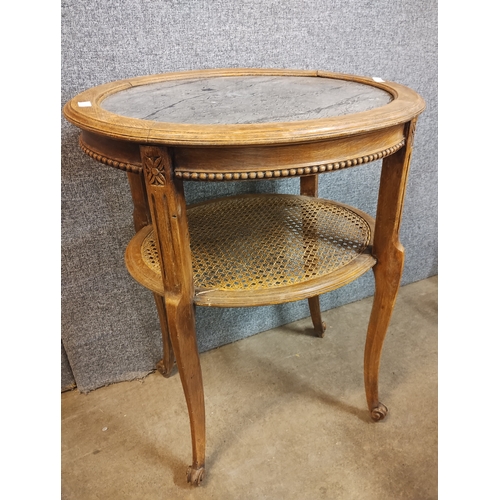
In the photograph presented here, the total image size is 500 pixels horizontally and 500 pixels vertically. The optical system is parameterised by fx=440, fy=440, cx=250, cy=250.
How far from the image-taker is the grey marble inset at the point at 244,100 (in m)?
0.69

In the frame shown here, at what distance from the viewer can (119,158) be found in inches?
26.4

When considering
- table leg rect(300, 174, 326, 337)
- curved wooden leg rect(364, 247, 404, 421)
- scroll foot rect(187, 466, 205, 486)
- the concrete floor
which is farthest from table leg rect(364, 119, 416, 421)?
scroll foot rect(187, 466, 205, 486)

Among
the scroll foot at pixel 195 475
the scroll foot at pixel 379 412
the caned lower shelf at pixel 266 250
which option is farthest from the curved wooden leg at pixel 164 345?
the scroll foot at pixel 379 412

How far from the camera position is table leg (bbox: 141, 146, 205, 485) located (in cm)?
63

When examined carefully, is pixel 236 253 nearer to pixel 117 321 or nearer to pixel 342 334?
pixel 117 321

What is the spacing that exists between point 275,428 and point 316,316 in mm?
381

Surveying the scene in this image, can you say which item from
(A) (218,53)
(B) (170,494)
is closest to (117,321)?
(B) (170,494)

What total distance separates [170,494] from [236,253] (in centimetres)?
53

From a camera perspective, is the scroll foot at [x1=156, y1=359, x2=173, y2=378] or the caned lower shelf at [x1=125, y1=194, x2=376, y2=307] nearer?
the caned lower shelf at [x1=125, y1=194, x2=376, y2=307]

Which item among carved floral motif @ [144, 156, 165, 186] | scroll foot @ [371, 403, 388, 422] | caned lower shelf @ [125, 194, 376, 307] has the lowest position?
scroll foot @ [371, 403, 388, 422]

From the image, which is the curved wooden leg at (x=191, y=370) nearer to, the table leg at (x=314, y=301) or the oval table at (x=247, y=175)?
the oval table at (x=247, y=175)

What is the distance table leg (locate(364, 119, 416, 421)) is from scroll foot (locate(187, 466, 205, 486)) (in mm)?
444

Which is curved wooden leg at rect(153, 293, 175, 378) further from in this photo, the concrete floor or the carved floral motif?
the carved floral motif

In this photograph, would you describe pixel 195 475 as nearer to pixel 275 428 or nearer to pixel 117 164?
pixel 275 428
